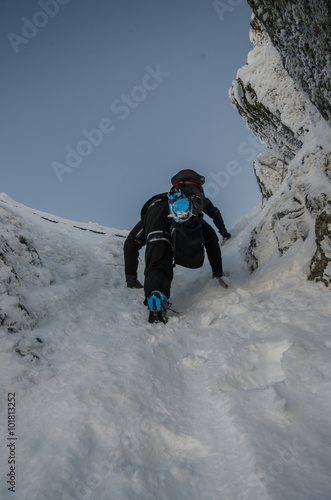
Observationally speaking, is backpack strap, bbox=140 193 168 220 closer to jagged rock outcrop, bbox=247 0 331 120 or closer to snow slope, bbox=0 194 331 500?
snow slope, bbox=0 194 331 500

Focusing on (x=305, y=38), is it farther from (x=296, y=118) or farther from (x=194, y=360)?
(x=296, y=118)

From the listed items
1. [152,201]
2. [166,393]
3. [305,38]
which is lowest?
[166,393]

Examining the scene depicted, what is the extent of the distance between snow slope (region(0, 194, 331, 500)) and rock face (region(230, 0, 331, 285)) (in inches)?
26.8

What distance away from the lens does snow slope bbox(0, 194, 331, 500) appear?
1.57 metres

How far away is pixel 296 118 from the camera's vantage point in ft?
25.1

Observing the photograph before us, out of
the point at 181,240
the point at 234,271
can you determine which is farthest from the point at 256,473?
the point at 234,271

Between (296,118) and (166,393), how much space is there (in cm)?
761

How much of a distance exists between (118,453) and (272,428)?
910 millimetres

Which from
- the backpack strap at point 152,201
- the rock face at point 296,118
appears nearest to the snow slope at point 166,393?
the rock face at point 296,118

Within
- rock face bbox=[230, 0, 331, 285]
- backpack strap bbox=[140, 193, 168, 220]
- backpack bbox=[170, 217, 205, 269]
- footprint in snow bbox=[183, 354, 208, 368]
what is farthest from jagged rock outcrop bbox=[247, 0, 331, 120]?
footprint in snow bbox=[183, 354, 208, 368]

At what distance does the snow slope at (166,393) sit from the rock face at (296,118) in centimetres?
68
